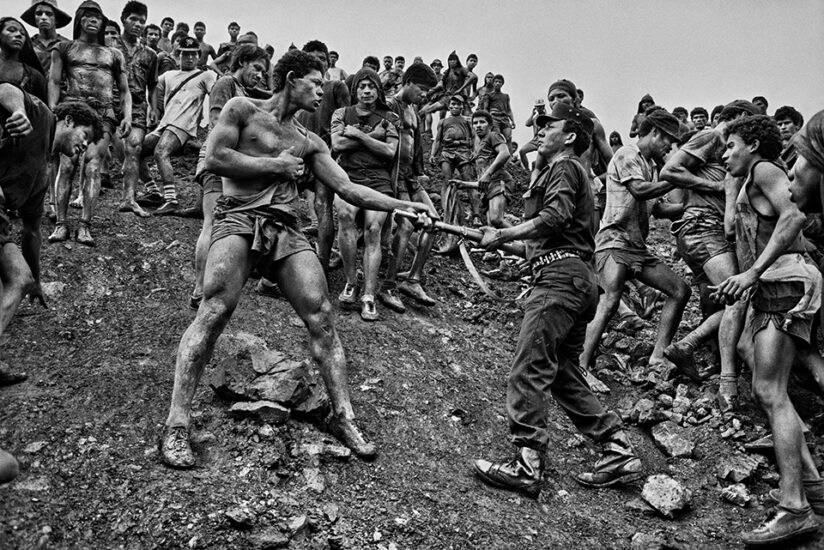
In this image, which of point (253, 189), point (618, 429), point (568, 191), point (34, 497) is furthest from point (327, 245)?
point (34, 497)

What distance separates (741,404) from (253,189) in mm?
4387

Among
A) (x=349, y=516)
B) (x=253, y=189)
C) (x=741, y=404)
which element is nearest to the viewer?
(x=349, y=516)

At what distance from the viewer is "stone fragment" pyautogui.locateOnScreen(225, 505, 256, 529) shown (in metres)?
3.82

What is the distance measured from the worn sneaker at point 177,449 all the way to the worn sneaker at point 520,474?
1.93 m

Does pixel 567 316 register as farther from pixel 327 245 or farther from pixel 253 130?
pixel 327 245

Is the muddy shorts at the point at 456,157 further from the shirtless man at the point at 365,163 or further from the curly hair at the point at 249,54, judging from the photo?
the curly hair at the point at 249,54

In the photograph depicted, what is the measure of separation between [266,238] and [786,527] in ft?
12.1

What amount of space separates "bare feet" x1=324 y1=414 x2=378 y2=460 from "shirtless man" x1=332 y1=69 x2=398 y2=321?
2290 millimetres

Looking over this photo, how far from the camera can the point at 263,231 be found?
4684 mm

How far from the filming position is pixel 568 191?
5168 millimetres

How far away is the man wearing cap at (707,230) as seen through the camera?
6.21 metres

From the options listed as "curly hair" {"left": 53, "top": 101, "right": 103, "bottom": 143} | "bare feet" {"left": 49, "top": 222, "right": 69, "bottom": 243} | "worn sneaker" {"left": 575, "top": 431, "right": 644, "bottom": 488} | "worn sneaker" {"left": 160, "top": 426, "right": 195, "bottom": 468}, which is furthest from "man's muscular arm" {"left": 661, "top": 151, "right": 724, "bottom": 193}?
"bare feet" {"left": 49, "top": 222, "right": 69, "bottom": 243}

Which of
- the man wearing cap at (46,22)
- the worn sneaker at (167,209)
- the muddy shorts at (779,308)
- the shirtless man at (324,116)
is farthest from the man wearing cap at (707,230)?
the man wearing cap at (46,22)

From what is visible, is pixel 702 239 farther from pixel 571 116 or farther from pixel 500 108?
pixel 500 108
